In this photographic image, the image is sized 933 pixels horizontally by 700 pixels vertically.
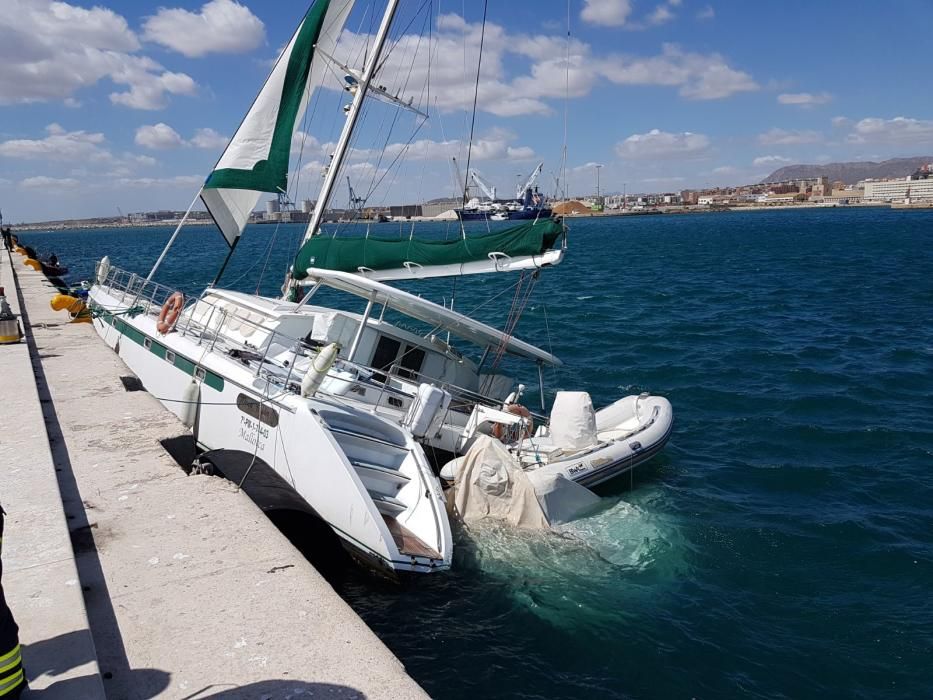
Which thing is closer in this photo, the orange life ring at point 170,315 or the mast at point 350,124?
the orange life ring at point 170,315

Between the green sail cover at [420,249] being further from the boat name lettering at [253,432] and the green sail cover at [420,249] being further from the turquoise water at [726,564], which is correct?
the turquoise water at [726,564]

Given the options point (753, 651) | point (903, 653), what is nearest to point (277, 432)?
point (753, 651)

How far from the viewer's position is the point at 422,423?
11242mm

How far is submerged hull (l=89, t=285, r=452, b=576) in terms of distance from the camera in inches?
346

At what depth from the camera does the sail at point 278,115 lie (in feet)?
49.2

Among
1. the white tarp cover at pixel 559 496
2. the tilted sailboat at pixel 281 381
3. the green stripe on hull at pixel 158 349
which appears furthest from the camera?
the green stripe on hull at pixel 158 349

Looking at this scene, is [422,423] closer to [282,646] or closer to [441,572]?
[441,572]

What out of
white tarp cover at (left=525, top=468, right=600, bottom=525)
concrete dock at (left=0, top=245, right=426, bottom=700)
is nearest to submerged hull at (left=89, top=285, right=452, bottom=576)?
concrete dock at (left=0, top=245, right=426, bottom=700)

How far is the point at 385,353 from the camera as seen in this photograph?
Answer: 43.2 ft

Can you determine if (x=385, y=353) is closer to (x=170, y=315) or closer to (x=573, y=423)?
(x=573, y=423)

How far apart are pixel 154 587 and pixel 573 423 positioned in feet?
24.6

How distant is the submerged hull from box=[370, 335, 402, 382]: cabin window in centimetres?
253

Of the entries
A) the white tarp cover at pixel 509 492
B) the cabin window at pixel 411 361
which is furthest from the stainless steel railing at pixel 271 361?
the white tarp cover at pixel 509 492

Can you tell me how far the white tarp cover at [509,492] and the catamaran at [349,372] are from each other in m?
0.71
